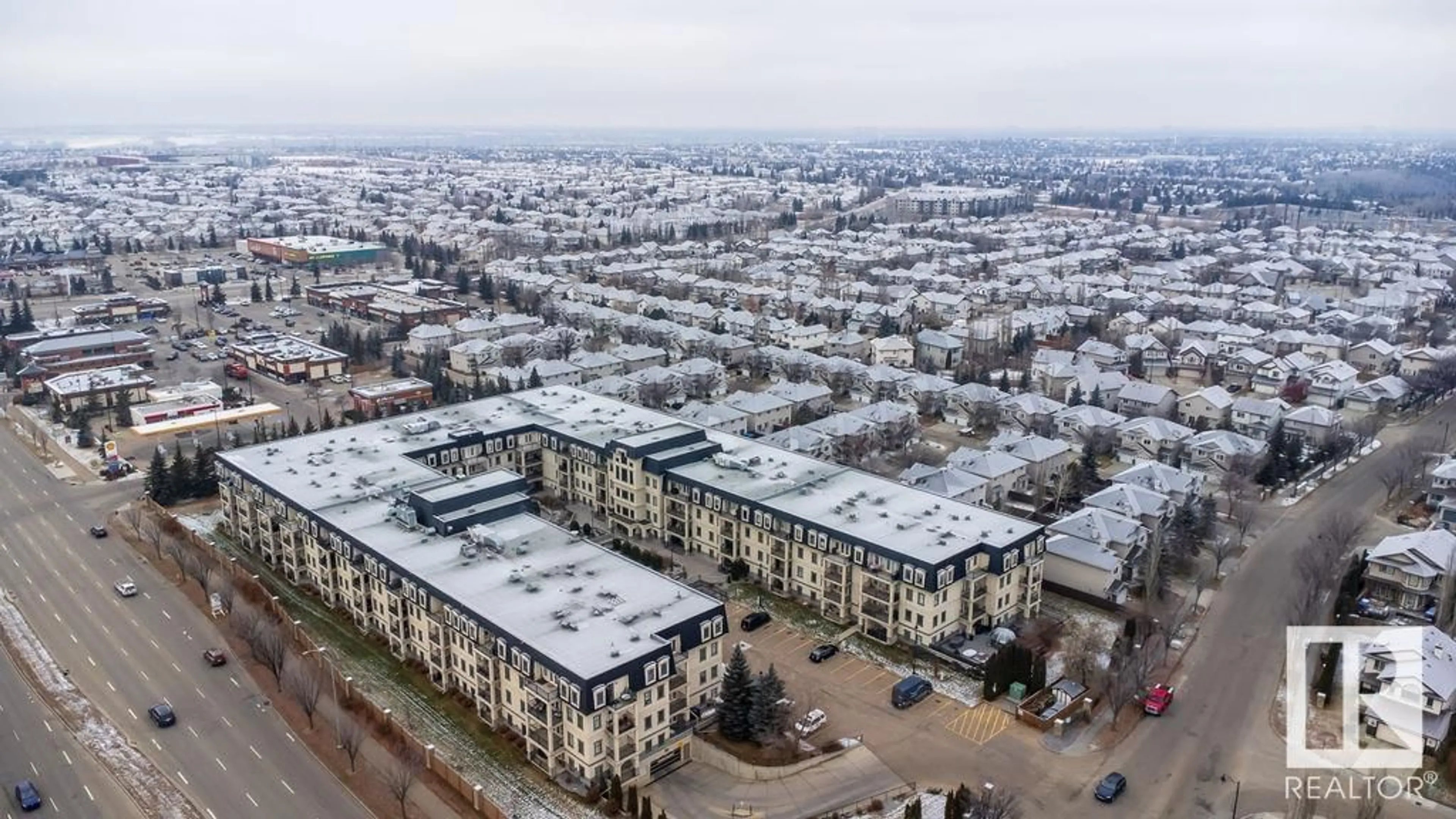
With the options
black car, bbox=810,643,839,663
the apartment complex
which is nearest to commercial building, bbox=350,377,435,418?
the apartment complex

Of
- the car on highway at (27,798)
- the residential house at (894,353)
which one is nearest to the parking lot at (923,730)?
the car on highway at (27,798)

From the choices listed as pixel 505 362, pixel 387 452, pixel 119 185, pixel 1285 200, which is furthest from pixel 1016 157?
pixel 387 452

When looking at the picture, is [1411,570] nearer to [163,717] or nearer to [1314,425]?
[1314,425]

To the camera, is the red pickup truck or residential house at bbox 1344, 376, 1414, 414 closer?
the red pickup truck

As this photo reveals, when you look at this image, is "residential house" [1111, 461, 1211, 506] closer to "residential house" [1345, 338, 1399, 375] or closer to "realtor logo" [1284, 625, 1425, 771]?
"realtor logo" [1284, 625, 1425, 771]

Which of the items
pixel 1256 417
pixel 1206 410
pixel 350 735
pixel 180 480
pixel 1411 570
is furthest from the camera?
pixel 1206 410

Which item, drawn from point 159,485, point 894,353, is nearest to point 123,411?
point 159,485
